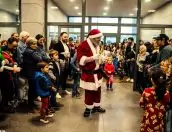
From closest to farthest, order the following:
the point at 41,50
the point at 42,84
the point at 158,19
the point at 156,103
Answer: the point at 156,103 → the point at 42,84 → the point at 41,50 → the point at 158,19

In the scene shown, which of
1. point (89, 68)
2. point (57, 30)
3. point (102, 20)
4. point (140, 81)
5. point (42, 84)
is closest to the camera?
point (42, 84)

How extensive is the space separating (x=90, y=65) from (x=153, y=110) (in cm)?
199

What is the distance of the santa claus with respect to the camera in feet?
16.4

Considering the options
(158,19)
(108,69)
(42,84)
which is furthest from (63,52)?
(158,19)

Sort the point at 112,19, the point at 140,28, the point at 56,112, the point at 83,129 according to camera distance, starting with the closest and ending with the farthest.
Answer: the point at 83,129
the point at 56,112
the point at 140,28
the point at 112,19

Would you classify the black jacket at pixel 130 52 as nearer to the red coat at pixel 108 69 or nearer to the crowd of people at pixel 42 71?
the red coat at pixel 108 69

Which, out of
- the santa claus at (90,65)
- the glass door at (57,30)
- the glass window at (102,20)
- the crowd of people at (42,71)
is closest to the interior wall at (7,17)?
the glass door at (57,30)

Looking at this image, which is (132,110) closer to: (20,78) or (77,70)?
(77,70)

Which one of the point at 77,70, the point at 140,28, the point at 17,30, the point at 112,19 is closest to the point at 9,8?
the point at 17,30

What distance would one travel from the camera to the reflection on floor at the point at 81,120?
4.30 meters

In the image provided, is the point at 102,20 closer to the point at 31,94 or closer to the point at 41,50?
the point at 41,50

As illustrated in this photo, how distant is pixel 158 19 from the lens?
9953mm

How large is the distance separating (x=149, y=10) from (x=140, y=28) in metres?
2.19

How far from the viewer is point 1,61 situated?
448cm
